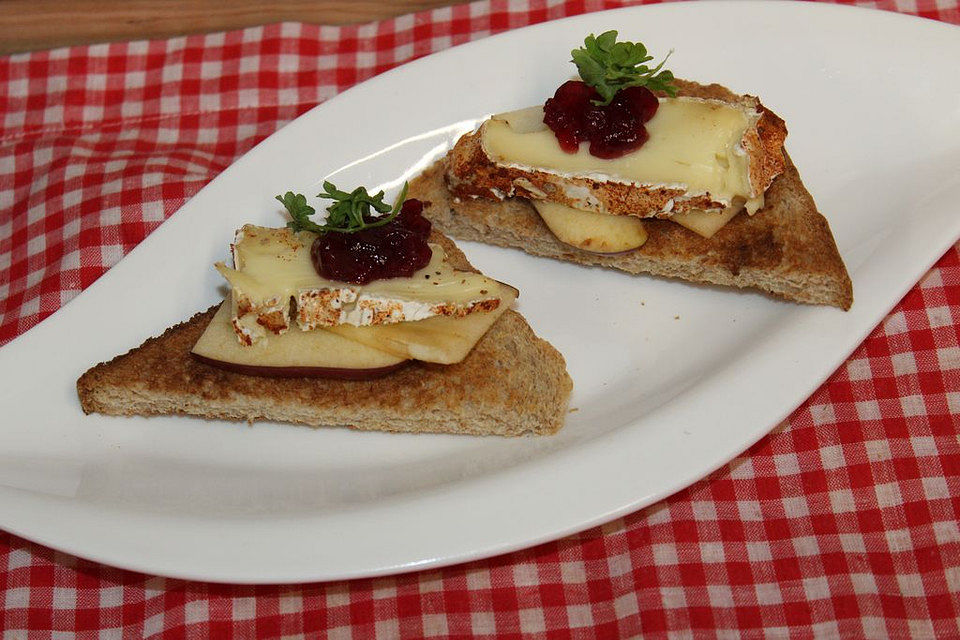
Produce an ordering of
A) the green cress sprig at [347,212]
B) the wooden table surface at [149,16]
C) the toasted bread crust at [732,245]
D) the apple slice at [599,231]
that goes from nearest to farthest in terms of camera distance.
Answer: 1. the green cress sprig at [347,212]
2. the toasted bread crust at [732,245]
3. the apple slice at [599,231]
4. the wooden table surface at [149,16]

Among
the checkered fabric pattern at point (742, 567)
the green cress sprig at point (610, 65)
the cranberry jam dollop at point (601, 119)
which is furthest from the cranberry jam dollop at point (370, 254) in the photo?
the checkered fabric pattern at point (742, 567)

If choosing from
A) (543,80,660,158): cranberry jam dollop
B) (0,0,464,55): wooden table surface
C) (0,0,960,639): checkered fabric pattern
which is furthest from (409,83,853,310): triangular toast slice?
(0,0,464,55): wooden table surface

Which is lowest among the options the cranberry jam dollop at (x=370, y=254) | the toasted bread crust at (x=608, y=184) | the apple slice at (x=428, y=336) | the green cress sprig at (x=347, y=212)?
the apple slice at (x=428, y=336)

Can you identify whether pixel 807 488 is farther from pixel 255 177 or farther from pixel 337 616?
pixel 255 177

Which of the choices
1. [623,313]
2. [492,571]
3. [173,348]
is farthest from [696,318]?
[173,348]

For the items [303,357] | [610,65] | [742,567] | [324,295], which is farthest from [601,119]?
[742,567]

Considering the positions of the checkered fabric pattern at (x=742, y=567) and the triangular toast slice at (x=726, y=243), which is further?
the triangular toast slice at (x=726, y=243)

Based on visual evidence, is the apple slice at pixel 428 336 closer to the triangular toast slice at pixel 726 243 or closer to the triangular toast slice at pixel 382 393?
the triangular toast slice at pixel 382 393
